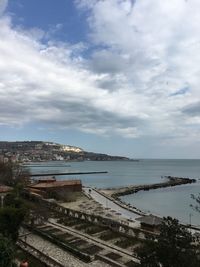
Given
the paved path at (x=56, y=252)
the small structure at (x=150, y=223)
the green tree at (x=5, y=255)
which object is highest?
the green tree at (x=5, y=255)

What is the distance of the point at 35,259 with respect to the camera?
854 inches

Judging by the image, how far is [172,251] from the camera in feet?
46.5

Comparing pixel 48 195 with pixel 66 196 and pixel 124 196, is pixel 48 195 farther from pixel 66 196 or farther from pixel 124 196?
pixel 124 196

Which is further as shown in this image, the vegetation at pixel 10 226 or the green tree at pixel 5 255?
the vegetation at pixel 10 226

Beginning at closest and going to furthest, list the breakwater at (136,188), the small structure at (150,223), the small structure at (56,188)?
1. the small structure at (150,223)
2. the small structure at (56,188)
3. the breakwater at (136,188)

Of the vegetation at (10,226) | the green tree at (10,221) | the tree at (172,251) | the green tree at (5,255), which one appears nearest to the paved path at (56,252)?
the vegetation at (10,226)

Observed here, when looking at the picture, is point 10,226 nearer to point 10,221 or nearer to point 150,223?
point 10,221

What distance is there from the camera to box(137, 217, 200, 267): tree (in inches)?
547

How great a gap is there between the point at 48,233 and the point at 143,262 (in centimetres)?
1510

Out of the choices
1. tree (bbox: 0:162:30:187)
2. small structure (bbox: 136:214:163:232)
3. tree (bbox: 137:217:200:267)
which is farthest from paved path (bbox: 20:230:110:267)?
tree (bbox: 0:162:30:187)

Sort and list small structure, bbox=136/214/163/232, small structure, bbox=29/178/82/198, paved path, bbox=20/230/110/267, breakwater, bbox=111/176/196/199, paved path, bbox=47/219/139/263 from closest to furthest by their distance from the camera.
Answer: paved path, bbox=20/230/110/267
paved path, bbox=47/219/139/263
small structure, bbox=136/214/163/232
small structure, bbox=29/178/82/198
breakwater, bbox=111/176/196/199

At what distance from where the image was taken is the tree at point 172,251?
13.9m

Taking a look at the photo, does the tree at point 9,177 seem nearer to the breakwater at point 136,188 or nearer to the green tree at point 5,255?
the breakwater at point 136,188

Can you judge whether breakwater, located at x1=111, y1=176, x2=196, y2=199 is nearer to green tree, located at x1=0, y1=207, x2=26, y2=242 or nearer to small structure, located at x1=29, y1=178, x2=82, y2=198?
small structure, located at x1=29, y1=178, x2=82, y2=198
